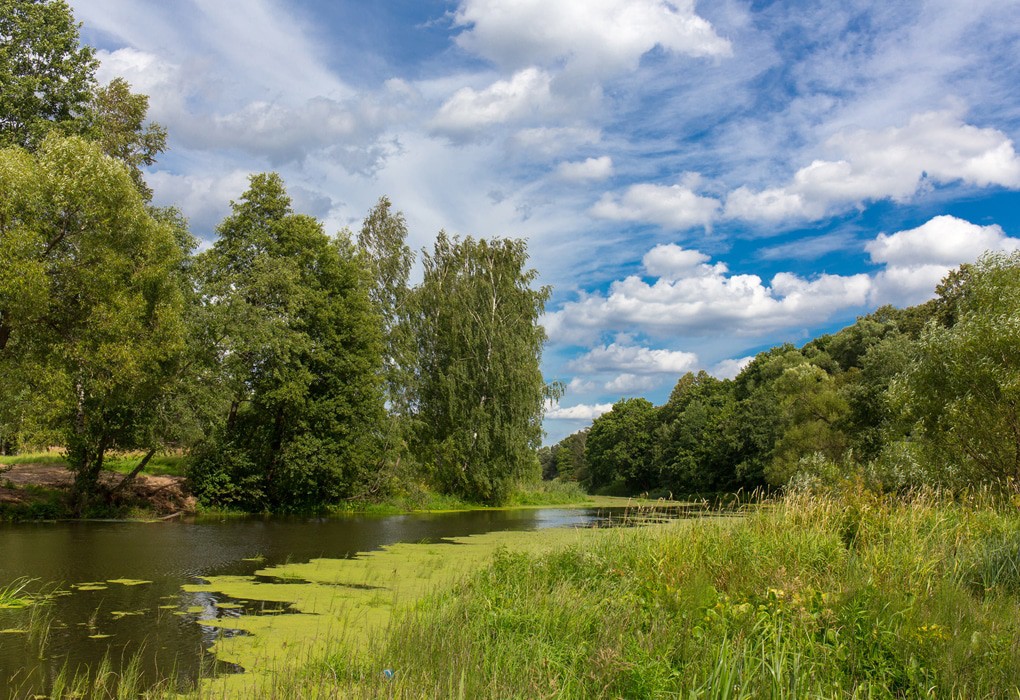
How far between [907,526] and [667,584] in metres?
3.64

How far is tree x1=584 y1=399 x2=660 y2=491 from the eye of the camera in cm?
7819

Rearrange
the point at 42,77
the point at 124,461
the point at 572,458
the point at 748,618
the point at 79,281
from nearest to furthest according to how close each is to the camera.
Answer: the point at 748,618 → the point at 79,281 → the point at 42,77 → the point at 124,461 → the point at 572,458

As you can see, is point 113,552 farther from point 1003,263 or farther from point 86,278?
point 1003,263

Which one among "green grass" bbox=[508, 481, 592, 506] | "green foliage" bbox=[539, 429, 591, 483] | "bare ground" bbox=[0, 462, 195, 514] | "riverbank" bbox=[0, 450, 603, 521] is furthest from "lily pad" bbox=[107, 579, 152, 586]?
"green foliage" bbox=[539, 429, 591, 483]

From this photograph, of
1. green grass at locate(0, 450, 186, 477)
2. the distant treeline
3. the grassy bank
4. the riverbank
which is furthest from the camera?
green grass at locate(0, 450, 186, 477)

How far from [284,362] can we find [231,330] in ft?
7.36

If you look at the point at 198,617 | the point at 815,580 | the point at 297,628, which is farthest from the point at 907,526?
the point at 198,617

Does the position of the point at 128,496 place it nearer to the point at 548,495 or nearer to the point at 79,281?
the point at 79,281

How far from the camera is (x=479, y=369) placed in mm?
34781

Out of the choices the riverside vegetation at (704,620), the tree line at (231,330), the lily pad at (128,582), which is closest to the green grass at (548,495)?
the tree line at (231,330)

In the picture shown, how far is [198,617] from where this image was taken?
8.59 metres

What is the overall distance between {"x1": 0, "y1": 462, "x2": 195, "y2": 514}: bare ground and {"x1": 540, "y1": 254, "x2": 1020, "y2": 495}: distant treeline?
67.4 feet

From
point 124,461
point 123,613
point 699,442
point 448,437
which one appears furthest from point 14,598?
point 699,442

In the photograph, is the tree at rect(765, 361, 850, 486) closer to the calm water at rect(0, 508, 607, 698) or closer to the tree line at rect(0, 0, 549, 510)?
the tree line at rect(0, 0, 549, 510)
